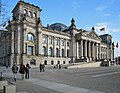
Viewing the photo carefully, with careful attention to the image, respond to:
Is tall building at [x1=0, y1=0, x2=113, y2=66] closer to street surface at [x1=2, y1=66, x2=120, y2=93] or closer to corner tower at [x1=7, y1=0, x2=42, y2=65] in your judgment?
corner tower at [x1=7, y1=0, x2=42, y2=65]

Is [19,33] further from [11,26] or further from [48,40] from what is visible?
[48,40]

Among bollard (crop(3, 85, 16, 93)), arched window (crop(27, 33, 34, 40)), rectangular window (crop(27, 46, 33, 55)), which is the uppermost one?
arched window (crop(27, 33, 34, 40))

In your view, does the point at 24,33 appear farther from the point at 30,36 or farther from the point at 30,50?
the point at 30,50

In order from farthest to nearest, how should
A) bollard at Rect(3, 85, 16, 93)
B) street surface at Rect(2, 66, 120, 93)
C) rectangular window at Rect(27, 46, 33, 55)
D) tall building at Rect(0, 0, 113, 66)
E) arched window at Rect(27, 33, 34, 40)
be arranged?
arched window at Rect(27, 33, 34, 40), rectangular window at Rect(27, 46, 33, 55), tall building at Rect(0, 0, 113, 66), street surface at Rect(2, 66, 120, 93), bollard at Rect(3, 85, 16, 93)

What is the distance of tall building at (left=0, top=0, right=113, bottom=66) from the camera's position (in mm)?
75562

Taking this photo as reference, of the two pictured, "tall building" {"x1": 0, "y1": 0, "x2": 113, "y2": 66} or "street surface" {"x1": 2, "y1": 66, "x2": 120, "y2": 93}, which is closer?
"street surface" {"x1": 2, "y1": 66, "x2": 120, "y2": 93}

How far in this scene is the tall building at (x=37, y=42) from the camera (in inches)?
2975

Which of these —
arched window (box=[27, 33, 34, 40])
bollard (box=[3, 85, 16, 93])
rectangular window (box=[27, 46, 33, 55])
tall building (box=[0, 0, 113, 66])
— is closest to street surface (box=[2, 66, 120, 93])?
bollard (box=[3, 85, 16, 93])

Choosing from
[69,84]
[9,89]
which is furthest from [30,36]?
[9,89]

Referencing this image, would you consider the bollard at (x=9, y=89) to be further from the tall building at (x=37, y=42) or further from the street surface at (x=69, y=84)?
the tall building at (x=37, y=42)

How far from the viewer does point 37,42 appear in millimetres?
80500

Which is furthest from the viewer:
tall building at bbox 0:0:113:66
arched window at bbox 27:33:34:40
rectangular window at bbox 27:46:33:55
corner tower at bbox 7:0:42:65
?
arched window at bbox 27:33:34:40

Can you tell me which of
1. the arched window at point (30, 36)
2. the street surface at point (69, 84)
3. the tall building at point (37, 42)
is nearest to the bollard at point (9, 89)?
the street surface at point (69, 84)

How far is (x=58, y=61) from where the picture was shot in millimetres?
91062
